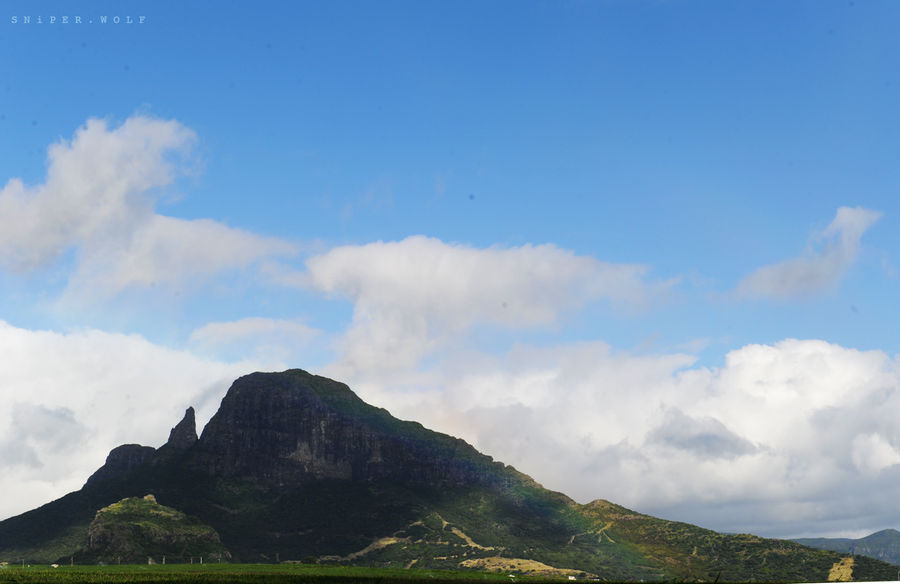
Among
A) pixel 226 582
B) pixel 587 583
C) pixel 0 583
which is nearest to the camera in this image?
pixel 0 583

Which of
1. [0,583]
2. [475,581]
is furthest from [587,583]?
[0,583]

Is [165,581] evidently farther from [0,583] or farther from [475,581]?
[475,581]

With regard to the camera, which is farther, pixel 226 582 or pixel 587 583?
pixel 587 583

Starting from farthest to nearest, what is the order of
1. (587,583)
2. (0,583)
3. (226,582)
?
1. (587,583)
2. (226,582)
3. (0,583)

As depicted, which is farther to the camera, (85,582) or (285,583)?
(285,583)

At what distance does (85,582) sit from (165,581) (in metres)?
16.5

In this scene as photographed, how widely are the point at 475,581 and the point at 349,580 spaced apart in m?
30.6

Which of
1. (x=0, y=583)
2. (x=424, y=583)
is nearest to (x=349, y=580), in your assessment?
(x=424, y=583)

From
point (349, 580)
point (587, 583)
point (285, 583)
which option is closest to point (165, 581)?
point (285, 583)

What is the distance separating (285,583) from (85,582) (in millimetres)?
41294

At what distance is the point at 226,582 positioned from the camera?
174 metres

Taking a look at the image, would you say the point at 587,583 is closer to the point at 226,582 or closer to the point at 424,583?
the point at 424,583

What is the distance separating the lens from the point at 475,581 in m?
197

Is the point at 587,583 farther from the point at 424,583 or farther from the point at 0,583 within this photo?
the point at 0,583
